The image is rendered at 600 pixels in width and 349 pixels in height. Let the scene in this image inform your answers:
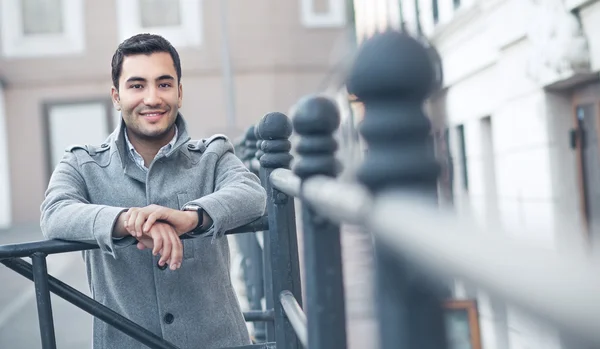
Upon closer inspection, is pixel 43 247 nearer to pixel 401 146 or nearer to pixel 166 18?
pixel 401 146

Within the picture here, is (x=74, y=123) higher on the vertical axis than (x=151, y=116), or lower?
higher

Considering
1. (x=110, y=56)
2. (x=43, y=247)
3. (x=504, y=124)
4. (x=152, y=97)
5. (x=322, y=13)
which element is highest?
(x=322, y=13)

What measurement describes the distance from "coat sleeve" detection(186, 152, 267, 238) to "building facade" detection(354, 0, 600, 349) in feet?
10.7

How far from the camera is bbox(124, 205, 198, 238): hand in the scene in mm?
1918

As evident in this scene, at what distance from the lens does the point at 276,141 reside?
7.32 ft

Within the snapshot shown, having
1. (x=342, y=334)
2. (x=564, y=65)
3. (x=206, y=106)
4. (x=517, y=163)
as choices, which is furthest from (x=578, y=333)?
(x=206, y=106)

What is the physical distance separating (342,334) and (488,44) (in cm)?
934

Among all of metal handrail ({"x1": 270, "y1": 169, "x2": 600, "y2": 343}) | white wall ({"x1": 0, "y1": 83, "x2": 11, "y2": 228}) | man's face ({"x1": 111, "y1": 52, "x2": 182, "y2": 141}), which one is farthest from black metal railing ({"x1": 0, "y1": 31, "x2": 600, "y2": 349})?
white wall ({"x1": 0, "y1": 83, "x2": 11, "y2": 228})

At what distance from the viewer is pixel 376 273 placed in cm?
81

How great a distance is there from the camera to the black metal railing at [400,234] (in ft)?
1.57

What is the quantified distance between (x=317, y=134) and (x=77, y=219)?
0.85 meters

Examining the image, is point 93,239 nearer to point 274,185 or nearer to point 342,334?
point 274,185

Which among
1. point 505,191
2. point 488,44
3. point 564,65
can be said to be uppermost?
point 488,44

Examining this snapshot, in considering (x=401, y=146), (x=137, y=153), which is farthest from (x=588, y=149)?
(x=401, y=146)
